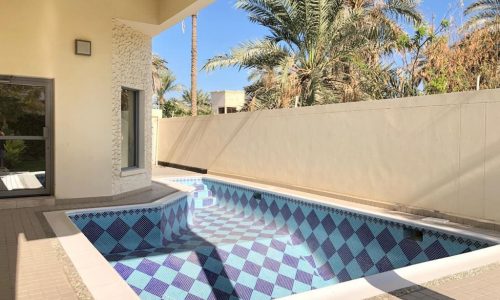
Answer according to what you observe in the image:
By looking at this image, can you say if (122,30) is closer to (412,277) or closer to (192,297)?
(192,297)

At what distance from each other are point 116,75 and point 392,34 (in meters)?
8.85

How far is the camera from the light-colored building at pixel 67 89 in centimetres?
757

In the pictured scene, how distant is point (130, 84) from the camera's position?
902 centimetres

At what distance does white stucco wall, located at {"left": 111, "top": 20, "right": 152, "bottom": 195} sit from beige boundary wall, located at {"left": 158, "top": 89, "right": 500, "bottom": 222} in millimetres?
3278

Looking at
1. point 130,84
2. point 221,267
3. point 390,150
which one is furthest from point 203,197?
point 390,150

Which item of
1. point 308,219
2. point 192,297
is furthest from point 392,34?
point 192,297

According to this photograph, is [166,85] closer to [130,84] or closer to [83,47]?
[130,84]

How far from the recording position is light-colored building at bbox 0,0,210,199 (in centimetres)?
757

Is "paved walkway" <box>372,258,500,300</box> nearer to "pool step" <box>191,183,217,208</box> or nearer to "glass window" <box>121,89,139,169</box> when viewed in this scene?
"glass window" <box>121,89,139,169</box>

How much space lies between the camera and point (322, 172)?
9633mm

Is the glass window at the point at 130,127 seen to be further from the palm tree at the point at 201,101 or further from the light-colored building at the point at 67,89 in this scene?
the palm tree at the point at 201,101

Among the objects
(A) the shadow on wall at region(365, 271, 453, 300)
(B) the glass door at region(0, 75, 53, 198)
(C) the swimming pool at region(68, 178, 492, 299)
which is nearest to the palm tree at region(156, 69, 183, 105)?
(B) the glass door at region(0, 75, 53, 198)

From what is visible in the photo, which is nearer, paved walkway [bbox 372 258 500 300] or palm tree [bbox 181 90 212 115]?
paved walkway [bbox 372 258 500 300]

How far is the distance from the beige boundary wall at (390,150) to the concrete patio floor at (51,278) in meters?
2.50
